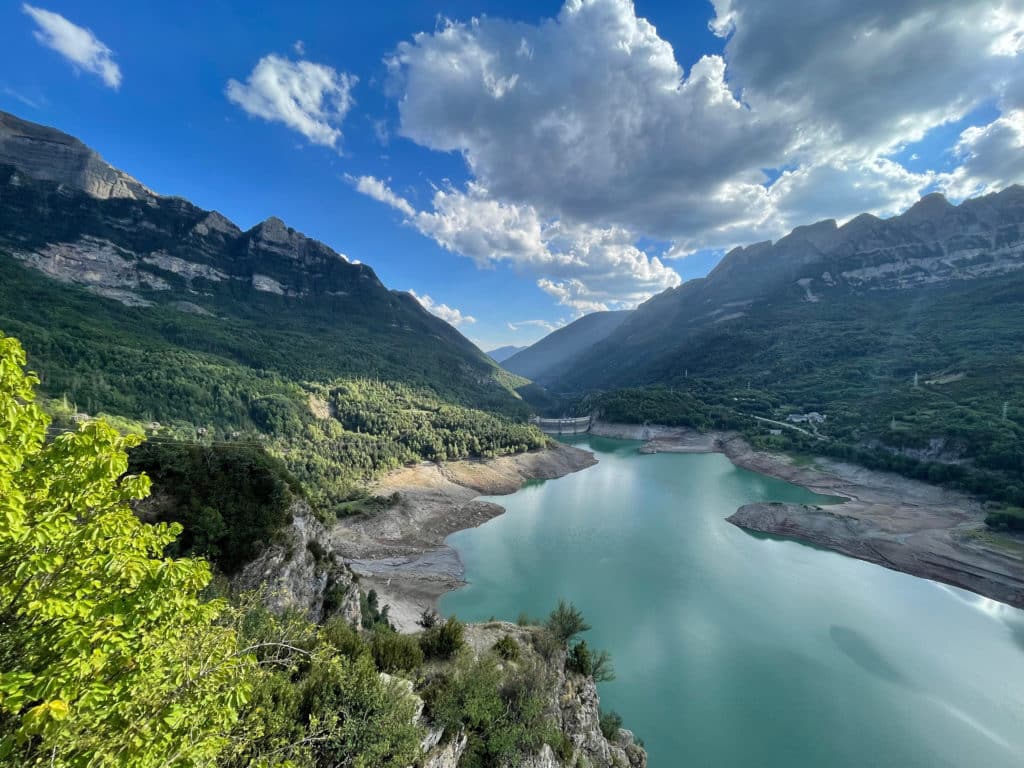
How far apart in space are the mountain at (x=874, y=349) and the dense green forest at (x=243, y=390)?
4468 centimetres

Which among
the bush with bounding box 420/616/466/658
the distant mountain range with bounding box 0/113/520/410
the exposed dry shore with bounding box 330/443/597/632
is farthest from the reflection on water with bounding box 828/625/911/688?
the distant mountain range with bounding box 0/113/520/410

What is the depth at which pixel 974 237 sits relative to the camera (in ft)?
392

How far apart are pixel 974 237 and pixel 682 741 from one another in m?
176

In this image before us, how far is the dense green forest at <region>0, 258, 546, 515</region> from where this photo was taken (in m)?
41.2

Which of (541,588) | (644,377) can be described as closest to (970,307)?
(644,377)

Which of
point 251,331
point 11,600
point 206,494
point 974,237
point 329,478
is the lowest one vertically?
point 329,478

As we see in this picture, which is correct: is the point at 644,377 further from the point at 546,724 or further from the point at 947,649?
the point at 546,724

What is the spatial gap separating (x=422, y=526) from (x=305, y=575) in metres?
22.3

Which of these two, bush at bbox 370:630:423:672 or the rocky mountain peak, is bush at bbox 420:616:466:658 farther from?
the rocky mountain peak

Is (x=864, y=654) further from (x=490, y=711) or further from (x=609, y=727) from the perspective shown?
(x=490, y=711)

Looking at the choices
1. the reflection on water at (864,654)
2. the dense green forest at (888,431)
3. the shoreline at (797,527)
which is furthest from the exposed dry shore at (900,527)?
the reflection on water at (864,654)

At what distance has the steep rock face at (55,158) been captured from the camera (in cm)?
9175

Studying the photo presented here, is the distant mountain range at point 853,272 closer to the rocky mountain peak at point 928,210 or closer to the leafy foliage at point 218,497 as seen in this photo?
the rocky mountain peak at point 928,210

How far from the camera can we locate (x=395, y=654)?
29.2ft
